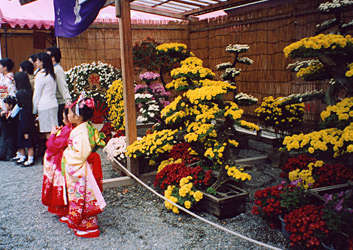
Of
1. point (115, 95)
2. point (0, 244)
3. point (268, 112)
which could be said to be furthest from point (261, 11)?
point (0, 244)

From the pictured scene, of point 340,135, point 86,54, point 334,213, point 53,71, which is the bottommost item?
point 334,213

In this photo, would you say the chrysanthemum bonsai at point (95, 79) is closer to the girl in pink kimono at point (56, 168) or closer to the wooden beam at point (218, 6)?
the wooden beam at point (218, 6)

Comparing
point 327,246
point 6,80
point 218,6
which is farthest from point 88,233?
point 218,6

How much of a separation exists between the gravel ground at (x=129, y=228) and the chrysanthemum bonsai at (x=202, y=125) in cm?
31

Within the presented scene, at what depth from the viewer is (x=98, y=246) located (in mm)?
2906

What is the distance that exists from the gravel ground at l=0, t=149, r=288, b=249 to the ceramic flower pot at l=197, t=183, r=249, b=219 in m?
0.07

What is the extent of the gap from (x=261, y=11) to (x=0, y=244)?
Result: 577 centimetres

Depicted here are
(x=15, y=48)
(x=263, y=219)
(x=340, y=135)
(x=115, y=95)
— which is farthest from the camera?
(x=15, y=48)

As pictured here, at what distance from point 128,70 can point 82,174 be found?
5.92 ft

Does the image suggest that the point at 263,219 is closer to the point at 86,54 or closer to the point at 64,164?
the point at 64,164

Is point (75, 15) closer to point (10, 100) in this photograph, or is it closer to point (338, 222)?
point (10, 100)

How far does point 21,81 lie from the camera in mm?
5410

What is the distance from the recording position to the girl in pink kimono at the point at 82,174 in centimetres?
299

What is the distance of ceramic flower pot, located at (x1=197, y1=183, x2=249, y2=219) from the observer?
3348 millimetres
